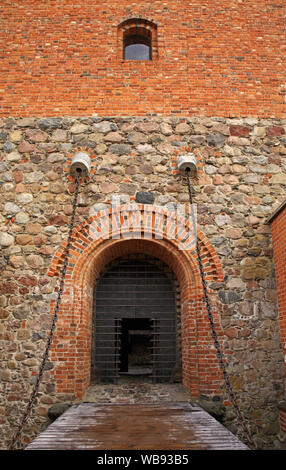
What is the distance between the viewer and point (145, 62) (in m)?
6.77

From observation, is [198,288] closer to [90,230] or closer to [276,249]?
[276,249]

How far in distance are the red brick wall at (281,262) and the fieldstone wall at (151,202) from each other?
5.0 inches

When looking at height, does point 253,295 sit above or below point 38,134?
below

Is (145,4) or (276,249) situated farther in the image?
(145,4)

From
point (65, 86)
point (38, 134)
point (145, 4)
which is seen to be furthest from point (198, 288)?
point (145, 4)

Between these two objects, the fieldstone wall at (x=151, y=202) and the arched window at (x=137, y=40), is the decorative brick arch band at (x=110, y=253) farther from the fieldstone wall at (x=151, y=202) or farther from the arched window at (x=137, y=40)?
the arched window at (x=137, y=40)

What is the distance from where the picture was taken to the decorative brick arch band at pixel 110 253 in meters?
5.27

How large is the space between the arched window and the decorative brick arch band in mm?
3447

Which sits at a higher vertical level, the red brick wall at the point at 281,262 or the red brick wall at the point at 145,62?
the red brick wall at the point at 145,62

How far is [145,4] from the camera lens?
7.12m

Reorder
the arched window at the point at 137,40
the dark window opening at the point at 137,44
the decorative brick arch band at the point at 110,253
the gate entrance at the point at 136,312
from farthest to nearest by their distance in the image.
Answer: the dark window opening at the point at 137,44
the arched window at the point at 137,40
the gate entrance at the point at 136,312
the decorative brick arch band at the point at 110,253

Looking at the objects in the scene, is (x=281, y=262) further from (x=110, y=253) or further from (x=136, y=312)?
(x=110, y=253)

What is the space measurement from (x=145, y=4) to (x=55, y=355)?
22.6 feet

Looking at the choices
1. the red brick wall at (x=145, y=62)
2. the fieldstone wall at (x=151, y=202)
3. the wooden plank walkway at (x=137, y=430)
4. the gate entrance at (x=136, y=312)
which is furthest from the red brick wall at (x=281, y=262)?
the red brick wall at (x=145, y=62)
